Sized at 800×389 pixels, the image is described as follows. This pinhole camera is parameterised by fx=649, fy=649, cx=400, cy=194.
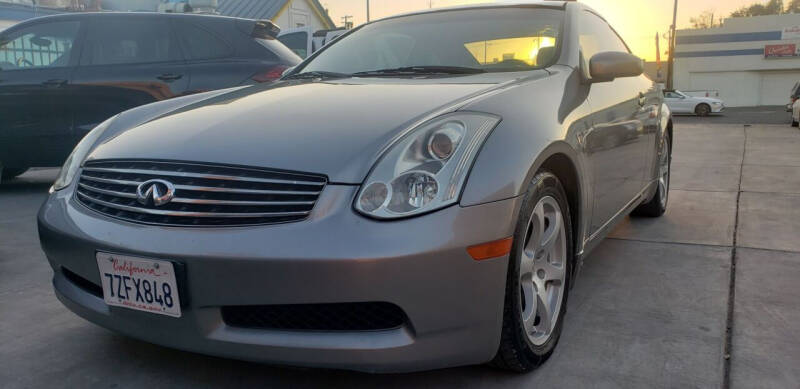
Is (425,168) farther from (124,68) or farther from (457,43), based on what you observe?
(124,68)

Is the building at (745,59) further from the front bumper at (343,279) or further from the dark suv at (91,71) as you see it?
the front bumper at (343,279)

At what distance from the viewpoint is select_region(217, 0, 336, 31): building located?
82.0ft

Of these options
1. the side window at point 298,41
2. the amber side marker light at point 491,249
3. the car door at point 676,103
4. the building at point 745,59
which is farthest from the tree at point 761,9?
the amber side marker light at point 491,249

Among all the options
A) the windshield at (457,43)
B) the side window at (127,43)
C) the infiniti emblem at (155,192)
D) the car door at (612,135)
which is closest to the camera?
the infiniti emblem at (155,192)

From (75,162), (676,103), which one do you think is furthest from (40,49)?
(676,103)

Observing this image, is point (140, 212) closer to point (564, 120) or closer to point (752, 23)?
point (564, 120)

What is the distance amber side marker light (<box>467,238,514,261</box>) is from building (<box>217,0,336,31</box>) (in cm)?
2346

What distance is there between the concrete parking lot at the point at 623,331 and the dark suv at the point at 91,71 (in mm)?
1361

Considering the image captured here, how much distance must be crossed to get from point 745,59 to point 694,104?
1534 centimetres

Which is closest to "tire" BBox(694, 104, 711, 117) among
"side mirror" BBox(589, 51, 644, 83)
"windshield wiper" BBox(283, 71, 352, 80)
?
"side mirror" BBox(589, 51, 644, 83)

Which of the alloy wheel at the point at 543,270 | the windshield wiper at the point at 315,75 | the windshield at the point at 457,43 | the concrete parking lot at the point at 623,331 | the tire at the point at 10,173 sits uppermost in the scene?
the windshield at the point at 457,43

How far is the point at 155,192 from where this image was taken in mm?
1900

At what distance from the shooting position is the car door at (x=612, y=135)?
2.75 metres

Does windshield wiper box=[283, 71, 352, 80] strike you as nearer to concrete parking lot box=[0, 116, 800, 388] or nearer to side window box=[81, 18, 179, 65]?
concrete parking lot box=[0, 116, 800, 388]
